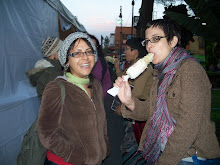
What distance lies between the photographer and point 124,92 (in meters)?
2.01

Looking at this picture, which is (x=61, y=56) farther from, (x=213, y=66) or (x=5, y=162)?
(x=213, y=66)

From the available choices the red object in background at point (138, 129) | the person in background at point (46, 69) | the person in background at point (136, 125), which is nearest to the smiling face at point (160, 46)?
the person in background at point (136, 125)

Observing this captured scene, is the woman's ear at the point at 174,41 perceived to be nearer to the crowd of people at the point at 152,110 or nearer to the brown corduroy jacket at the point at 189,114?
the crowd of people at the point at 152,110

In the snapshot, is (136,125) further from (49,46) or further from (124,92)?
(49,46)

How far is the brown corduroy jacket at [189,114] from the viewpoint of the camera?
1433 mm

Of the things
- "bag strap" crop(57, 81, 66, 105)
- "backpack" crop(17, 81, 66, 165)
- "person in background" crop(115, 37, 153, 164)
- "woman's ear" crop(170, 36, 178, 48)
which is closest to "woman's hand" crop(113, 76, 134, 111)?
"bag strap" crop(57, 81, 66, 105)

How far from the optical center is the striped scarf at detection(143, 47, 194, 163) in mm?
1688

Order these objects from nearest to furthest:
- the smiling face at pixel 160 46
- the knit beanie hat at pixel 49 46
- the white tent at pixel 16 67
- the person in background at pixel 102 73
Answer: the smiling face at pixel 160 46
the white tent at pixel 16 67
the knit beanie hat at pixel 49 46
the person in background at pixel 102 73

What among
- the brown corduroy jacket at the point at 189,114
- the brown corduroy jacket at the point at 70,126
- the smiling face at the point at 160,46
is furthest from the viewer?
the smiling face at the point at 160,46

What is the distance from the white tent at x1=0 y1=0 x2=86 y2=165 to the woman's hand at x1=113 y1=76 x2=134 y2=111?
84.7 inches

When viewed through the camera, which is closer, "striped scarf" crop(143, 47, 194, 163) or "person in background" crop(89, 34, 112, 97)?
"striped scarf" crop(143, 47, 194, 163)

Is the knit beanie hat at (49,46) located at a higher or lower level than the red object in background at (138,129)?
higher

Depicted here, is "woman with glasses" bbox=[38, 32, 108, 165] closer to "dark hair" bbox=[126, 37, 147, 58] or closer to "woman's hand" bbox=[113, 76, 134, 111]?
"woman's hand" bbox=[113, 76, 134, 111]

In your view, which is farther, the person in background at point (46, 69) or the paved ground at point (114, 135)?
the paved ground at point (114, 135)
